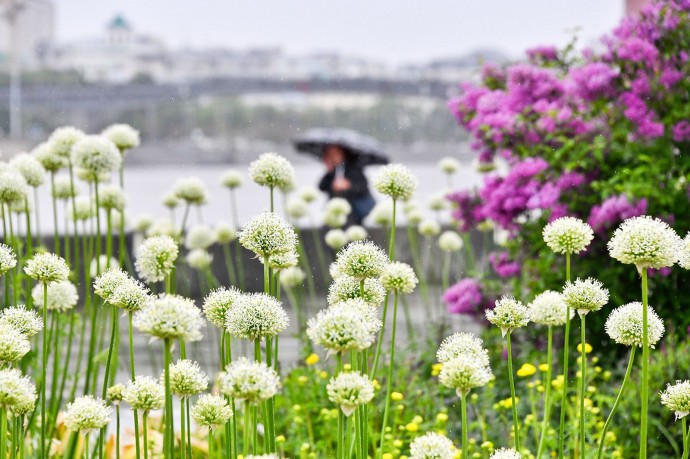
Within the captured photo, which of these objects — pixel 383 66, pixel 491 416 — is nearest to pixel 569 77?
pixel 491 416

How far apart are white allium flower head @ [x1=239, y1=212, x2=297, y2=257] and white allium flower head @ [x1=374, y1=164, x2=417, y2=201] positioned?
0.29 m

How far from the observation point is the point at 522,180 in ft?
10.5

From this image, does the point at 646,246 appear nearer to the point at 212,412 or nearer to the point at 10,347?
the point at 212,412

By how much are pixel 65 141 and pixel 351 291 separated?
106 centimetres

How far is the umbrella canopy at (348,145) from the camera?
6922 mm

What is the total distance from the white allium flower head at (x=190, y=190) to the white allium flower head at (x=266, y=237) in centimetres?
133

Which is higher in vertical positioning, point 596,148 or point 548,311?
point 596,148

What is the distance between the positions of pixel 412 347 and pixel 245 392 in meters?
2.40

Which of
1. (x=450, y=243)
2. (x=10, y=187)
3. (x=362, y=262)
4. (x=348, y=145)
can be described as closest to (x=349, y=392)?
(x=362, y=262)

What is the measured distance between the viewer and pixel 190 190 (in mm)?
2463

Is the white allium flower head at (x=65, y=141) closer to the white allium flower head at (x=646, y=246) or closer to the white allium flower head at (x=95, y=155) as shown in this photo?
the white allium flower head at (x=95, y=155)

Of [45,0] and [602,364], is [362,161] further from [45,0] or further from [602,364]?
[45,0]

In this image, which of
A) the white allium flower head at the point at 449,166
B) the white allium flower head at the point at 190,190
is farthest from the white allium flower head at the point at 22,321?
the white allium flower head at the point at 449,166

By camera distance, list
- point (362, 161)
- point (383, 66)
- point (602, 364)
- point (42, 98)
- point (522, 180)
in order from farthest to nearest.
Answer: point (42, 98), point (383, 66), point (362, 161), point (522, 180), point (602, 364)
